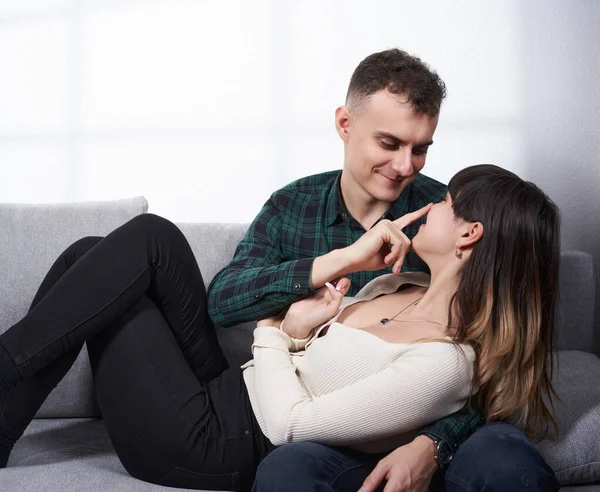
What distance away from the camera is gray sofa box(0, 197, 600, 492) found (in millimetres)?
1645

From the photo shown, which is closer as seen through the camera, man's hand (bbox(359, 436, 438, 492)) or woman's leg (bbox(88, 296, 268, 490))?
man's hand (bbox(359, 436, 438, 492))

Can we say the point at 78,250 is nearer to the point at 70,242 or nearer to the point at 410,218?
the point at 70,242

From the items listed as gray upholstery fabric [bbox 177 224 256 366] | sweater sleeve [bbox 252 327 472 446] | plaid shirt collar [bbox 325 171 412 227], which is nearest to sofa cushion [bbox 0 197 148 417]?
gray upholstery fabric [bbox 177 224 256 366]

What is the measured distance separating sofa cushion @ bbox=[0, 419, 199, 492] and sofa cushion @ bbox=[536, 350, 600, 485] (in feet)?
2.73

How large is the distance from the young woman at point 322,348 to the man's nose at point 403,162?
16 cm

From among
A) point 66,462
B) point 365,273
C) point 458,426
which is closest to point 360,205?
point 365,273

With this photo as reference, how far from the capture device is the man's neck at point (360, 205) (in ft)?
6.47

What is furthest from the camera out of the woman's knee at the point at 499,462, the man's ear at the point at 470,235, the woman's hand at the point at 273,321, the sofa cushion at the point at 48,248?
the sofa cushion at the point at 48,248

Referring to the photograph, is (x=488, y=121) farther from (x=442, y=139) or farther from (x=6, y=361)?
(x=6, y=361)

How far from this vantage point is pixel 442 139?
8.34 feet

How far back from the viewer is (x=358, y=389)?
136 centimetres

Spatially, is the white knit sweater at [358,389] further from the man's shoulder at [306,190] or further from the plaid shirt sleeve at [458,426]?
the man's shoulder at [306,190]

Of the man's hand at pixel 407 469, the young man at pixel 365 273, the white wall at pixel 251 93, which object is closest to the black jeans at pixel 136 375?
the young man at pixel 365 273

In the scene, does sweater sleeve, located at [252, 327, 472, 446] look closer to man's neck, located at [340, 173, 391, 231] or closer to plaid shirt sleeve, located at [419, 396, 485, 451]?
plaid shirt sleeve, located at [419, 396, 485, 451]
